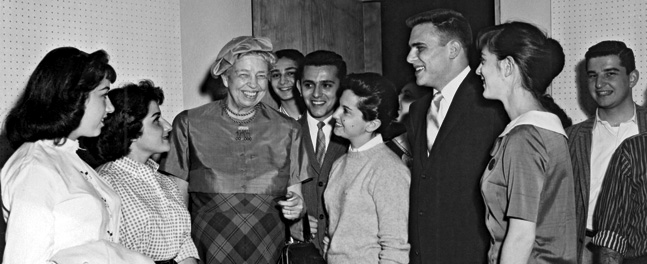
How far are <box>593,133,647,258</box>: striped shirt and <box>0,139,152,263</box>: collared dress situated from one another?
2.21m

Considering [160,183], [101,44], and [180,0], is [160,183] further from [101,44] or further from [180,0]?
[180,0]

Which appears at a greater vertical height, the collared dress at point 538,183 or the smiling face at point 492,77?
the smiling face at point 492,77

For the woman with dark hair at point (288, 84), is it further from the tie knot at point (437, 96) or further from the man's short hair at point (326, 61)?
the tie knot at point (437, 96)

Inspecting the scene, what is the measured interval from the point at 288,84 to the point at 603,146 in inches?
80.5

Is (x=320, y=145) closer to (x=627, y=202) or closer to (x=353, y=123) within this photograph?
(x=353, y=123)

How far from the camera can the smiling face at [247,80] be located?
3.90 m

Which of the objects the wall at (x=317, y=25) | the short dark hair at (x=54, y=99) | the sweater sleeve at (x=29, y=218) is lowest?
the sweater sleeve at (x=29, y=218)

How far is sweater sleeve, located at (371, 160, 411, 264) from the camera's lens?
333cm

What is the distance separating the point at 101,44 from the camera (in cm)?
438

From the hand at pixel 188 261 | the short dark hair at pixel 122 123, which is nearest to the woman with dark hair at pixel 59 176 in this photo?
the short dark hair at pixel 122 123

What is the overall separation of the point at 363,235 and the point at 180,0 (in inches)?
94.8

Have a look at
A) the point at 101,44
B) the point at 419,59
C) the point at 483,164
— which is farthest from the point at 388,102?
the point at 101,44

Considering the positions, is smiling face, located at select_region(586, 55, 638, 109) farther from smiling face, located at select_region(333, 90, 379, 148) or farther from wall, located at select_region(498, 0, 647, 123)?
smiling face, located at select_region(333, 90, 379, 148)

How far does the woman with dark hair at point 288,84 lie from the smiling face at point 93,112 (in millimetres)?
2082
